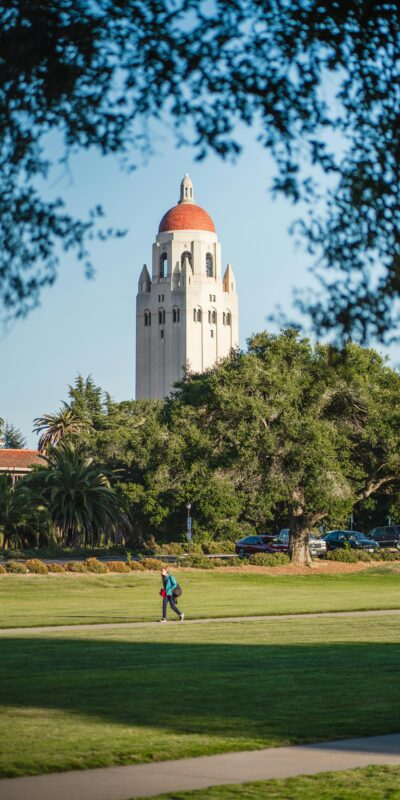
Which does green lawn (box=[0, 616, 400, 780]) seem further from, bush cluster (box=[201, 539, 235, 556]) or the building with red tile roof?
the building with red tile roof

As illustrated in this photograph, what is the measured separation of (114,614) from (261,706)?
49.5ft

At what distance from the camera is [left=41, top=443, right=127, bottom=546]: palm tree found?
190ft

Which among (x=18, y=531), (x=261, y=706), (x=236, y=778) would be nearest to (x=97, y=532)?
(x=18, y=531)

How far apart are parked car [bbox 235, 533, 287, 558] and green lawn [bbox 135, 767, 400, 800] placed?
4767cm

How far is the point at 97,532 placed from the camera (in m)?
59.4

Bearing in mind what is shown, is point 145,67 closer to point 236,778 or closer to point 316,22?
point 316,22

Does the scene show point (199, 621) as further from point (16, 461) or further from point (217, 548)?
point (16, 461)

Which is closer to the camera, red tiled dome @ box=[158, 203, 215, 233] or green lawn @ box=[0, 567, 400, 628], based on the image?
green lawn @ box=[0, 567, 400, 628]

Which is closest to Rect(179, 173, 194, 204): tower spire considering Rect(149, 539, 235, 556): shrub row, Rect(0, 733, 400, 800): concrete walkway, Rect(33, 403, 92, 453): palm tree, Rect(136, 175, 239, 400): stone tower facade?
Rect(136, 175, 239, 400): stone tower facade

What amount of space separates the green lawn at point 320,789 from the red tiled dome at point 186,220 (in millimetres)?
142757

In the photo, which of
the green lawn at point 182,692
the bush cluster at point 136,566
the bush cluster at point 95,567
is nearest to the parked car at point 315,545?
the bush cluster at point 136,566

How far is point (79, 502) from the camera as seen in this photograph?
58.5m

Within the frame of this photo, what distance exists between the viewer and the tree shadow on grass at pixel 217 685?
11.9 m

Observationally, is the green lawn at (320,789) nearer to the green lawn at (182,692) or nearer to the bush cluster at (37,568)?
the green lawn at (182,692)
